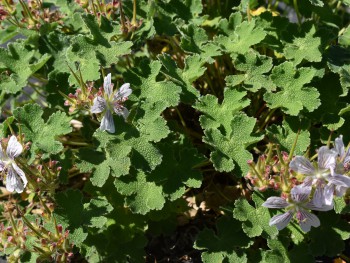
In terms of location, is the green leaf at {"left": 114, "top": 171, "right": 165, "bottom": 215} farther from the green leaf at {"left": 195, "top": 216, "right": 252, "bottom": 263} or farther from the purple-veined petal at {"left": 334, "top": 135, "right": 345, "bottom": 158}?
the purple-veined petal at {"left": 334, "top": 135, "right": 345, "bottom": 158}

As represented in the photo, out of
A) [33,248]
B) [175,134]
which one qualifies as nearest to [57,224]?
[33,248]

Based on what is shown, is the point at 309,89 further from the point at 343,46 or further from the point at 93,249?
the point at 93,249

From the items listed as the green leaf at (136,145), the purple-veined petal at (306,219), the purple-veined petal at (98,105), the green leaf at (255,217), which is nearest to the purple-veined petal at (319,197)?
the purple-veined petal at (306,219)

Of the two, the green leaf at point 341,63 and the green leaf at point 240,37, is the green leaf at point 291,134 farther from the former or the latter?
the green leaf at point 240,37

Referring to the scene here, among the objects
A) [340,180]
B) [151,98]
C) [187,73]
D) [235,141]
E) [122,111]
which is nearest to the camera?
[340,180]

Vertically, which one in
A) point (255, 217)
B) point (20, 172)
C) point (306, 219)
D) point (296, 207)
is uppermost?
point (20, 172)

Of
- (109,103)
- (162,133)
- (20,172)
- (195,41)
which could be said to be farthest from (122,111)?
(195,41)

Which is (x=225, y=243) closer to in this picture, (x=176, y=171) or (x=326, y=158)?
(x=176, y=171)
